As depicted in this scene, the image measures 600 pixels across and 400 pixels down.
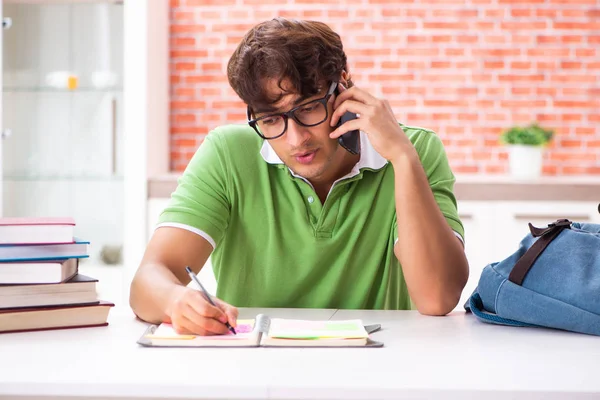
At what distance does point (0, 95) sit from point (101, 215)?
696mm

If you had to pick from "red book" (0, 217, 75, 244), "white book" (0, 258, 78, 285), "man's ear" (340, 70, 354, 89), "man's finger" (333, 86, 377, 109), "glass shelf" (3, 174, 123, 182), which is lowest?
"glass shelf" (3, 174, 123, 182)

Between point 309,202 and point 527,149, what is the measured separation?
2.11m

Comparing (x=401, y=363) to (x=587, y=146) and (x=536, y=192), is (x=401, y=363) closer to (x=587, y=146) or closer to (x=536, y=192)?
(x=536, y=192)

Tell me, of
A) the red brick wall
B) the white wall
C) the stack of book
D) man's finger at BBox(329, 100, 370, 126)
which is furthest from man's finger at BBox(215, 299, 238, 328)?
the red brick wall

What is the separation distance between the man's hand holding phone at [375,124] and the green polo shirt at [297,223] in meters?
0.15

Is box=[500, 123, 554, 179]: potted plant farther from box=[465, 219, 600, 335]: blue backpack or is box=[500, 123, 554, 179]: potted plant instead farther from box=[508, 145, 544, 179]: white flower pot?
box=[465, 219, 600, 335]: blue backpack

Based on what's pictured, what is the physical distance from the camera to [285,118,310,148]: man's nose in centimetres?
167

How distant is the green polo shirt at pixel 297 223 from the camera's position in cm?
182

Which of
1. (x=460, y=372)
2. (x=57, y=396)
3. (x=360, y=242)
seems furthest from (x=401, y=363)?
(x=360, y=242)

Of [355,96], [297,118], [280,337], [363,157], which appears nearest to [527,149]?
[363,157]

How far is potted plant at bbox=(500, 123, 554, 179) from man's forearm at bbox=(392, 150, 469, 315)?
2059 millimetres

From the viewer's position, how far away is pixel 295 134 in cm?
168

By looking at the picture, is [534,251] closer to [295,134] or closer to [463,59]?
[295,134]

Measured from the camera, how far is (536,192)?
337 centimetres
